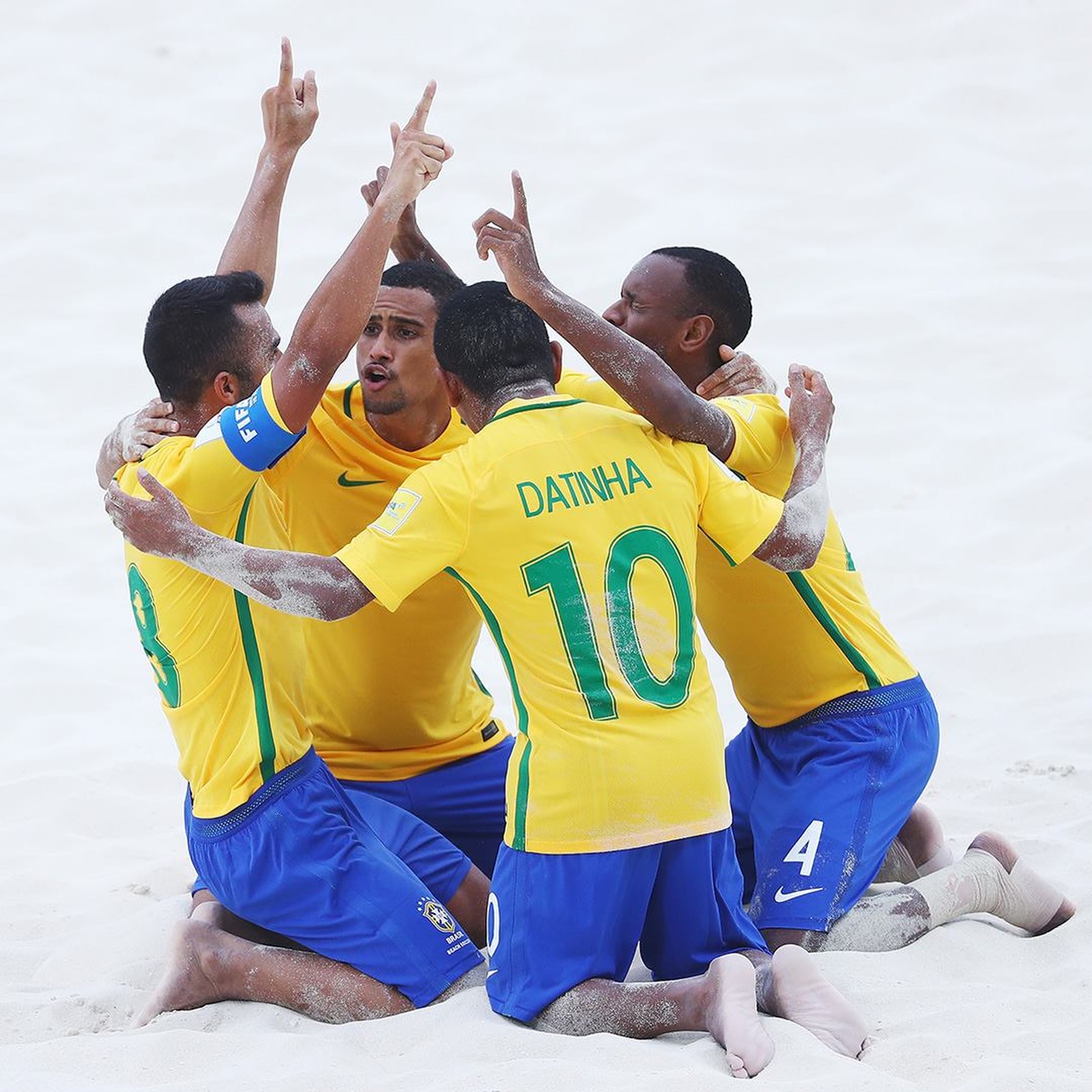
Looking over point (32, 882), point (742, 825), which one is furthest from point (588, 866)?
point (32, 882)

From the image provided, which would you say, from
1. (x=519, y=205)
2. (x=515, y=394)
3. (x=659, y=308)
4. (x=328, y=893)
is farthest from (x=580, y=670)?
(x=659, y=308)

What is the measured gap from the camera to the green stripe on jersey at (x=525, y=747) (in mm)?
3529

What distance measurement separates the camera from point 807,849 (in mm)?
4102

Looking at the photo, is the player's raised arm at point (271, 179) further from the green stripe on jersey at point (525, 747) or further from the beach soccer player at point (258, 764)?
the green stripe on jersey at point (525, 747)

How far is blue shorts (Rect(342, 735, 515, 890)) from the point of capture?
4523 mm

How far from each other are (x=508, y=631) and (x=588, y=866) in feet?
1.75

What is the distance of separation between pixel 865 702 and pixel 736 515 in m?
0.89

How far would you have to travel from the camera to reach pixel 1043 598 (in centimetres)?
694

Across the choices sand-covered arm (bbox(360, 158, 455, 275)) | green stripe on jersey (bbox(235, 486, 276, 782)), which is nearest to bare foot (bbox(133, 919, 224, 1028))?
green stripe on jersey (bbox(235, 486, 276, 782))

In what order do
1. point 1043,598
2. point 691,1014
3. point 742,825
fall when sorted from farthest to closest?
point 1043,598 < point 742,825 < point 691,1014

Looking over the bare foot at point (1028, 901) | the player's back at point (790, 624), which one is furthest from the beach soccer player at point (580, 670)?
the bare foot at point (1028, 901)

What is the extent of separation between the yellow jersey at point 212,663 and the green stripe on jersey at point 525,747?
602mm

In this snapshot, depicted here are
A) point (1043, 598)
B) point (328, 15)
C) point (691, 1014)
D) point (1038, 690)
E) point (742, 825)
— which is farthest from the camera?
point (328, 15)

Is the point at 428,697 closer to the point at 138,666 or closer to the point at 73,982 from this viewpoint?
→ the point at 73,982
